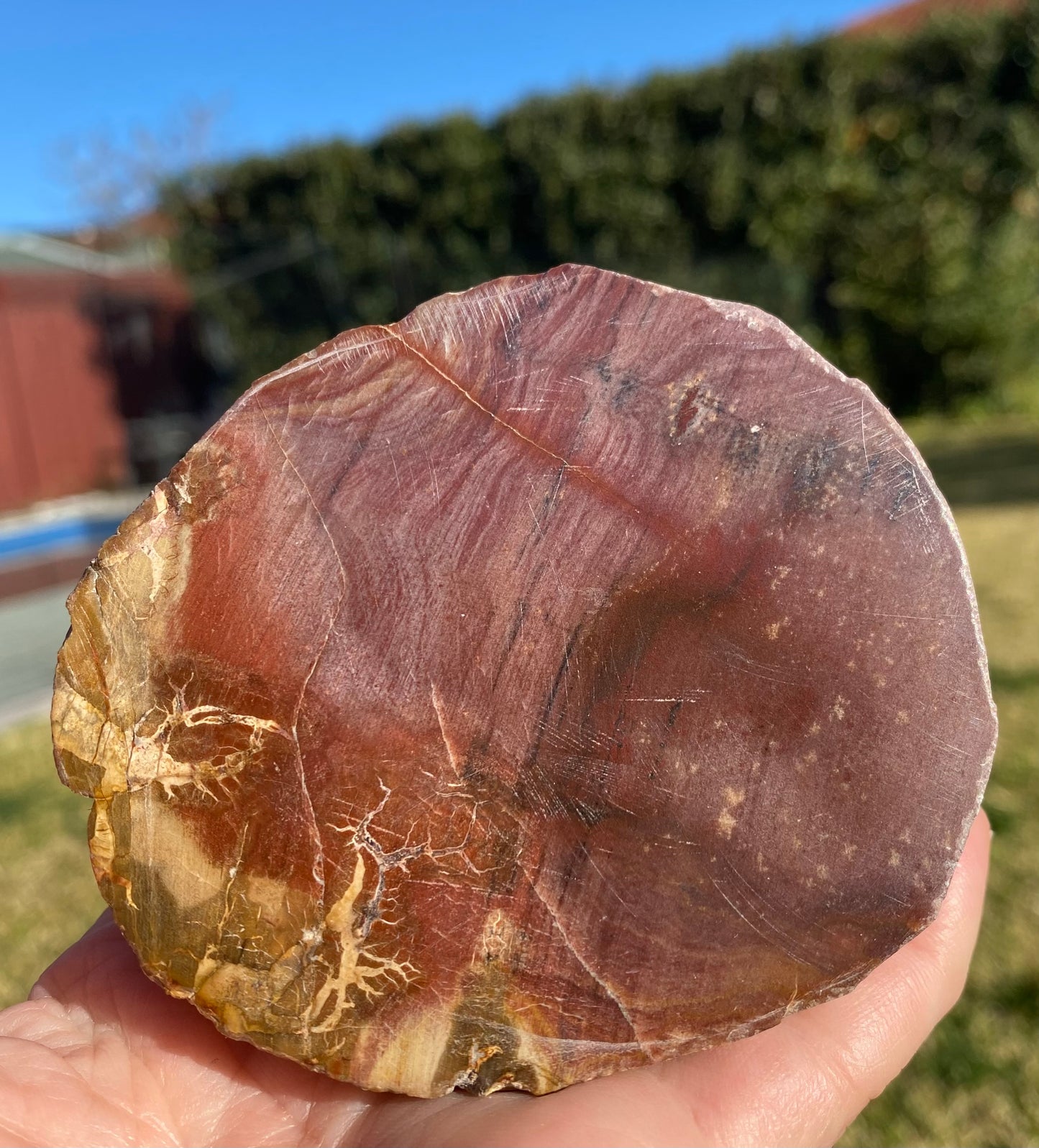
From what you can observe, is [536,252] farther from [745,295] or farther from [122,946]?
[122,946]

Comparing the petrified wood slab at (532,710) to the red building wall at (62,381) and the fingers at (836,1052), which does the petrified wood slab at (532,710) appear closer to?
the fingers at (836,1052)

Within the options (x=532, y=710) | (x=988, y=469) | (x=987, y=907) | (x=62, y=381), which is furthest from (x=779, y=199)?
(x=532, y=710)

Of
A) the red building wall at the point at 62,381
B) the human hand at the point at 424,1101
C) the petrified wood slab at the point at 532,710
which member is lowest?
the red building wall at the point at 62,381

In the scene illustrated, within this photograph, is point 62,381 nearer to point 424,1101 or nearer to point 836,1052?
point 424,1101

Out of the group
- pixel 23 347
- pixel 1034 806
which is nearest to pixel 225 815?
pixel 1034 806

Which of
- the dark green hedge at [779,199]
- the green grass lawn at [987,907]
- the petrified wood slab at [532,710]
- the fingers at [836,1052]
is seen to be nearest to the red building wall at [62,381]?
the dark green hedge at [779,199]

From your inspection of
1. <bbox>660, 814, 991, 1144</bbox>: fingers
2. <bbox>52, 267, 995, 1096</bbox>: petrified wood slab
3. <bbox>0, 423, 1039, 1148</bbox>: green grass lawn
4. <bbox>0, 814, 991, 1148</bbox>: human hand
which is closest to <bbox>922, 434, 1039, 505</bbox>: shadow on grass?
<bbox>0, 423, 1039, 1148</bbox>: green grass lawn
